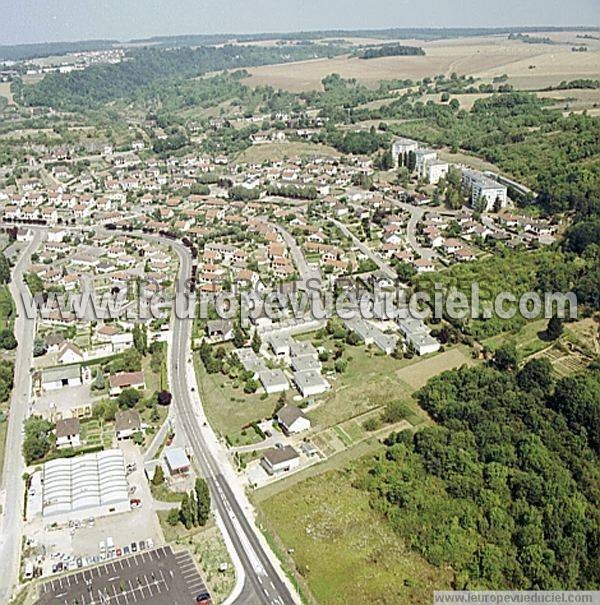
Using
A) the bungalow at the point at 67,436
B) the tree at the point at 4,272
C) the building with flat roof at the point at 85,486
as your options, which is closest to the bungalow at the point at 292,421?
the building with flat roof at the point at 85,486

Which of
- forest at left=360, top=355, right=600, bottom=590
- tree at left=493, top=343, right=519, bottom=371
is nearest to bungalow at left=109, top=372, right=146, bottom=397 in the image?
forest at left=360, top=355, right=600, bottom=590

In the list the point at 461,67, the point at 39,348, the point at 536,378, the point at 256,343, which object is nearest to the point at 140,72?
the point at 461,67

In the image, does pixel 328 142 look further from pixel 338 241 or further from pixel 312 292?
pixel 312 292

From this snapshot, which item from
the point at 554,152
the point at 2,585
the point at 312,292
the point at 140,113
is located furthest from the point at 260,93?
the point at 2,585

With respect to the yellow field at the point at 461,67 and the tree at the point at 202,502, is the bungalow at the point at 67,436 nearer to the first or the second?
the tree at the point at 202,502

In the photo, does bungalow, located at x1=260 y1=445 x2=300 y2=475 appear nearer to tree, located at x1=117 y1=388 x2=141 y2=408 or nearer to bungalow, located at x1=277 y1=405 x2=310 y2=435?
bungalow, located at x1=277 y1=405 x2=310 y2=435

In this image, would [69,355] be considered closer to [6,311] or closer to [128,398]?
[128,398]

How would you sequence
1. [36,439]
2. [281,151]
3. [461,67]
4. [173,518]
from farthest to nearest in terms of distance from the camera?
[461,67] → [281,151] → [36,439] → [173,518]

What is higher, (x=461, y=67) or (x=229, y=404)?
(x=461, y=67)
